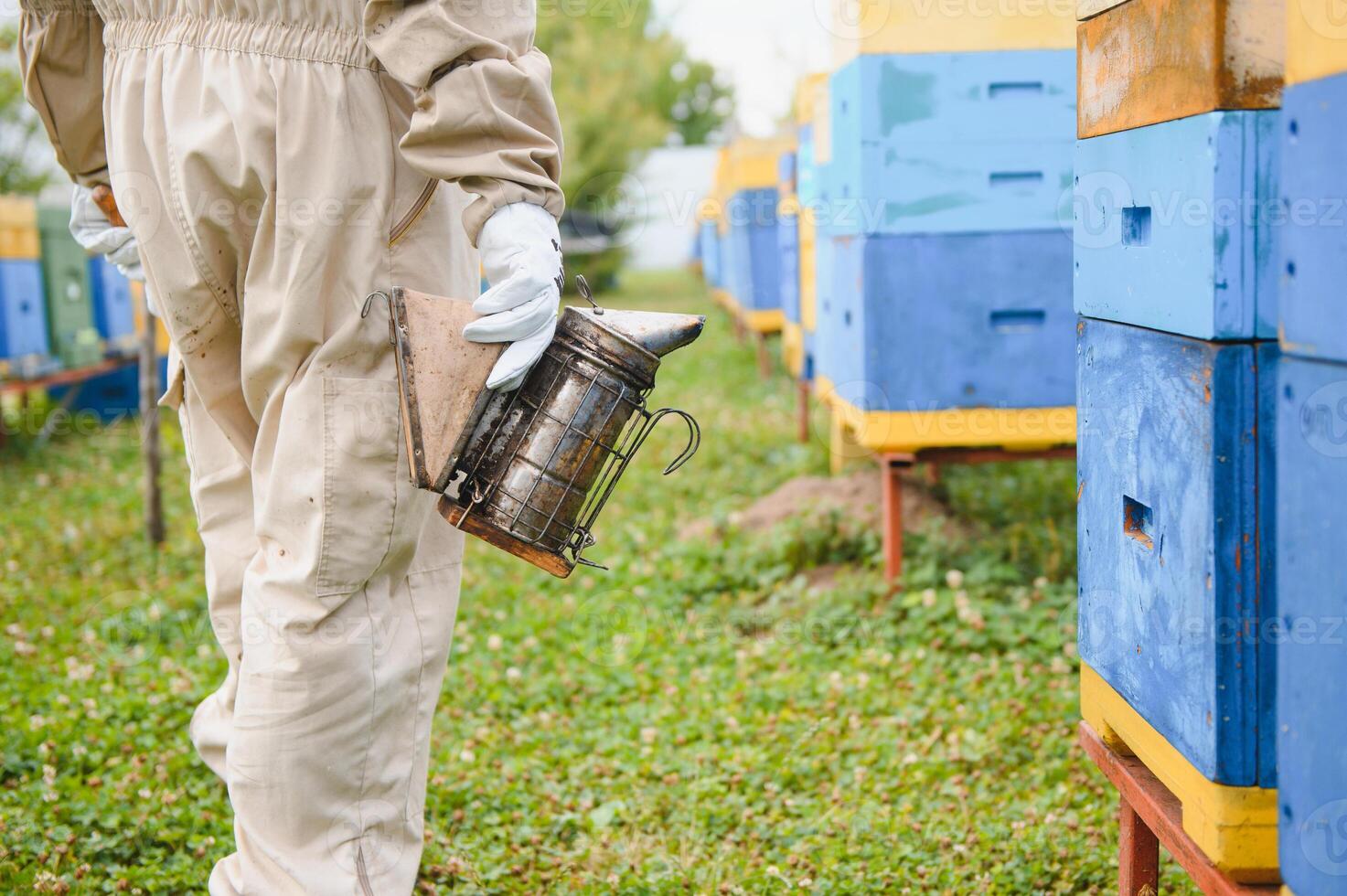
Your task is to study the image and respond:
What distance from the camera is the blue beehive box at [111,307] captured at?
7.37 metres

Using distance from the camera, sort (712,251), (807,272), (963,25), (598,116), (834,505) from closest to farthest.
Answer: (963,25) < (834,505) < (807,272) < (712,251) < (598,116)

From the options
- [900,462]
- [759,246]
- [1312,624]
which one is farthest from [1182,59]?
[759,246]

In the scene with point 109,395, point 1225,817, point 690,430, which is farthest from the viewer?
point 109,395

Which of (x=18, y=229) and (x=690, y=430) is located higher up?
(x=18, y=229)

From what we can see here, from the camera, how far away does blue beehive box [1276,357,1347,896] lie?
1.28m

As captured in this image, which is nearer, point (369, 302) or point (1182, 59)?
point (1182, 59)

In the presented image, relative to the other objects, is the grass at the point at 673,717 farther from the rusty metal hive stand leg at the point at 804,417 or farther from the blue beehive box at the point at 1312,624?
the rusty metal hive stand leg at the point at 804,417

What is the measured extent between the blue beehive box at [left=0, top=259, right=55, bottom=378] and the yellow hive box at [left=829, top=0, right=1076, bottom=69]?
4.58m

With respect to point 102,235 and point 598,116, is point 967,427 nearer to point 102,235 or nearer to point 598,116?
point 102,235

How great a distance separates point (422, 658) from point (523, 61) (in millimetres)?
979

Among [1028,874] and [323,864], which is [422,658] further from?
[1028,874]

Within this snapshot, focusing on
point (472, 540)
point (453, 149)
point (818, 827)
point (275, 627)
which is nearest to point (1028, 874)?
point (818, 827)

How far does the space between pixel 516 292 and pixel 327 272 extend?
32cm

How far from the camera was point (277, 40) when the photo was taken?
6.47ft
